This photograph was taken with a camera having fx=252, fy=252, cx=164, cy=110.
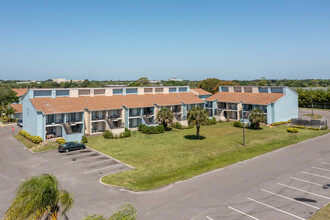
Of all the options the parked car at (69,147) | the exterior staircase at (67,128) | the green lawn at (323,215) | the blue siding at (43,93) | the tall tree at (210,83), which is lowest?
the green lawn at (323,215)

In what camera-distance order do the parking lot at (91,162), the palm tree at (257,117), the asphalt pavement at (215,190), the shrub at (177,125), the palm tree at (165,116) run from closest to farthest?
the asphalt pavement at (215,190)
the parking lot at (91,162)
the palm tree at (165,116)
the palm tree at (257,117)
the shrub at (177,125)

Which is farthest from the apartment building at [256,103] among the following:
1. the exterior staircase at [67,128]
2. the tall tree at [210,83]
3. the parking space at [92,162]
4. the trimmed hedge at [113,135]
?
the tall tree at [210,83]

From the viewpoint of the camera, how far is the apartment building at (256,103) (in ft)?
195

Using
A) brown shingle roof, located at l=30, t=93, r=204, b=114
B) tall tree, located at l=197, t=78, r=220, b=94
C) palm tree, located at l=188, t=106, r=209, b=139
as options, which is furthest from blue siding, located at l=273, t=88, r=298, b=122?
tall tree, located at l=197, t=78, r=220, b=94

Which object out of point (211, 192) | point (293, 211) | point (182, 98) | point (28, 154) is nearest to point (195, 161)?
point (211, 192)

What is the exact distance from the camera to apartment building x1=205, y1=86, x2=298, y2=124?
59.4m

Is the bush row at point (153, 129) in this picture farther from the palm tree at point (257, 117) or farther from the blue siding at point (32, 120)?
the palm tree at point (257, 117)

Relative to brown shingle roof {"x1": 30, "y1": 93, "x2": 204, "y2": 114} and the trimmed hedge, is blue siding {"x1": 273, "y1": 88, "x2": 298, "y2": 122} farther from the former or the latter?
the trimmed hedge

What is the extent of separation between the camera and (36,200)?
916cm

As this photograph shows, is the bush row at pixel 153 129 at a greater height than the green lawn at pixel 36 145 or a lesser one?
greater

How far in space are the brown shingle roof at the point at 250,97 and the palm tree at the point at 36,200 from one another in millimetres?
56729

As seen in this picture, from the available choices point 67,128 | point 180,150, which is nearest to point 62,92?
point 67,128

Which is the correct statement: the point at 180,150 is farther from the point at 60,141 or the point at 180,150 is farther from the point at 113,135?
→ the point at 60,141

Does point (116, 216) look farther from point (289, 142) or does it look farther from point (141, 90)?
point (141, 90)
